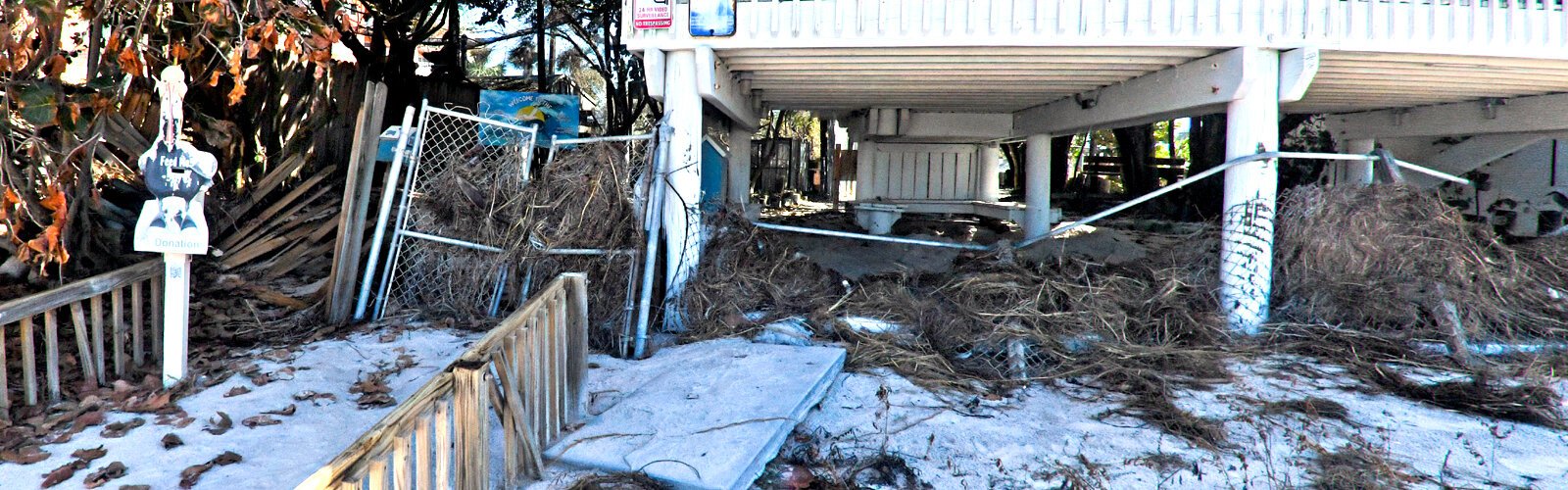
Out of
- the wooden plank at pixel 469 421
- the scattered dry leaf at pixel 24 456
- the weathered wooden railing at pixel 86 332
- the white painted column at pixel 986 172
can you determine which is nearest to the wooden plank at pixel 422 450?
the wooden plank at pixel 469 421

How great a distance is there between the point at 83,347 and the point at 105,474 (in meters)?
1.65

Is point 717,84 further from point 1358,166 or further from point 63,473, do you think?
point 1358,166

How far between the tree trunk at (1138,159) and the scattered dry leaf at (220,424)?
15.4 metres

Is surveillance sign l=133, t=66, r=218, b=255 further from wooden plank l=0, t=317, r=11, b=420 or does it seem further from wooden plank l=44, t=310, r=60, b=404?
wooden plank l=0, t=317, r=11, b=420

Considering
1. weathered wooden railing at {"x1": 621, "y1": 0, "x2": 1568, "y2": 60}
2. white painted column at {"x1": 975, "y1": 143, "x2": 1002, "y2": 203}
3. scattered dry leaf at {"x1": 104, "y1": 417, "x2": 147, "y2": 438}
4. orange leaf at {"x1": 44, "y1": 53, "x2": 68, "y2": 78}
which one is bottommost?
scattered dry leaf at {"x1": 104, "y1": 417, "x2": 147, "y2": 438}

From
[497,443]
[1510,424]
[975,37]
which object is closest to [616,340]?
[497,443]

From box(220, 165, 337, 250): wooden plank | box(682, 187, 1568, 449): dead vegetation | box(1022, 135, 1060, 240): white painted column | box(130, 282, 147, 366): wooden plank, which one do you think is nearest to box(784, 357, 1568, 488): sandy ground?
box(682, 187, 1568, 449): dead vegetation

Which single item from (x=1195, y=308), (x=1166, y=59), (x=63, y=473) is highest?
(x=1166, y=59)

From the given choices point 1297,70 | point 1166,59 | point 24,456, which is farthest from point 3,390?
point 1297,70

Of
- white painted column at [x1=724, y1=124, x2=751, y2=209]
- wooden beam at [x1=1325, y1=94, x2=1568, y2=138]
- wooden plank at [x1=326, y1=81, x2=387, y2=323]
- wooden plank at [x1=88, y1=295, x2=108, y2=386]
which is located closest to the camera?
wooden plank at [x1=88, y1=295, x2=108, y2=386]

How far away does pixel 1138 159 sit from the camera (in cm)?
1748

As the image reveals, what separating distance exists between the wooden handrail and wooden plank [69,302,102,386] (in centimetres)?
7

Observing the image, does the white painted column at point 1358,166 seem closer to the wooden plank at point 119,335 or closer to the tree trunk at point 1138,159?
the tree trunk at point 1138,159

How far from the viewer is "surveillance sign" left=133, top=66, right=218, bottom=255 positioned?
5.15m
